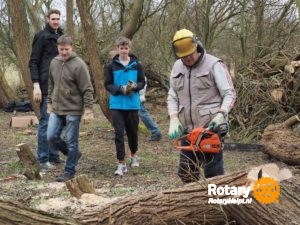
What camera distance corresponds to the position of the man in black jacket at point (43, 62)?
7234 millimetres

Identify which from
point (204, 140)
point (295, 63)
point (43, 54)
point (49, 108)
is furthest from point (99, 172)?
point (295, 63)

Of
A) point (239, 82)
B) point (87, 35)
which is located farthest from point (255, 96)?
point (87, 35)

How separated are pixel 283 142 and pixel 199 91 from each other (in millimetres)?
4040

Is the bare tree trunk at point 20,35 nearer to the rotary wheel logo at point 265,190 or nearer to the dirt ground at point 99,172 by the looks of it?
the dirt ground at point 99,172

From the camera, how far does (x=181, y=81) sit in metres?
4.76

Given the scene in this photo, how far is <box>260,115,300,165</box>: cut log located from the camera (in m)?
8.02

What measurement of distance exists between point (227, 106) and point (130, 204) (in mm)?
1242

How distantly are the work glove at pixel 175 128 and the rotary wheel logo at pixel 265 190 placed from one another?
1.43 metres

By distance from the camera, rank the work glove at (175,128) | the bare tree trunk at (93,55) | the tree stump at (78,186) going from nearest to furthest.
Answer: the work glove at (175,128), the tree stump at (78,186), the bare tree trunk at (93,55)

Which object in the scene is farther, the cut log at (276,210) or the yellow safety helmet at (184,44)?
the yellow safety helmet at (184,44)

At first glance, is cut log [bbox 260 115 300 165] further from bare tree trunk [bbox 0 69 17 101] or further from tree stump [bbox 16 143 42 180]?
bare tree trunk [bbox 0 69 17 101]

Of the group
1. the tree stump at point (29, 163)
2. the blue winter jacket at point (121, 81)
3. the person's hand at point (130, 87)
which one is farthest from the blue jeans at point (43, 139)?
the person's hand at point (130, 87)

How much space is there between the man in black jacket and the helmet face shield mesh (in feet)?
10.2

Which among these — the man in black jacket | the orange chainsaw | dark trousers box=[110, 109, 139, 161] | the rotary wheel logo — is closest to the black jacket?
the man in black jacket
